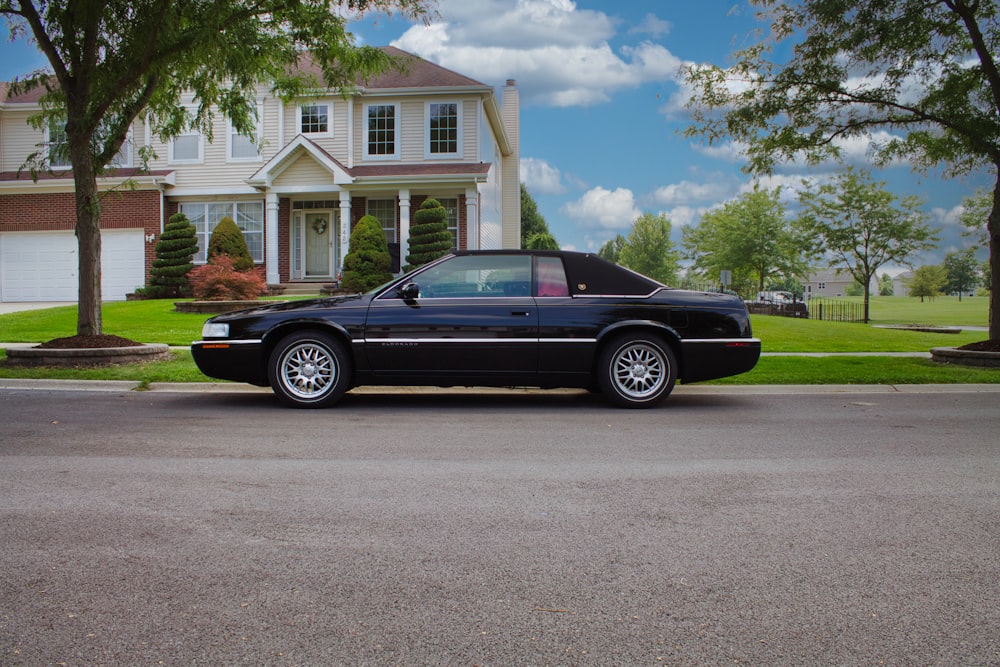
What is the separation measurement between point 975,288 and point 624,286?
14866cm

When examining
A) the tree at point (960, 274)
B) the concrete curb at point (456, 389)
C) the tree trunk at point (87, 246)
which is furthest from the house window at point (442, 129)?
the tree at point (960, 274)

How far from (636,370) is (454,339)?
76.2 inches

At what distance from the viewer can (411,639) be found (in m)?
2.81

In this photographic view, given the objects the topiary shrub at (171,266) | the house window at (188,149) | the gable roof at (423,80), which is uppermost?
the gable roof at (423,80)

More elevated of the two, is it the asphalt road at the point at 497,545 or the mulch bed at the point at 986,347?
the mulch bed at the point at 986,347

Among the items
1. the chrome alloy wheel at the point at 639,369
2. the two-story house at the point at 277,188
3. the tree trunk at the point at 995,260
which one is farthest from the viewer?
the two-story house at the point at 277,188

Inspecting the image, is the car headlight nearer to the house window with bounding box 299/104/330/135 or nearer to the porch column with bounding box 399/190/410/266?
the porch column with bounding box 399/190/410/266

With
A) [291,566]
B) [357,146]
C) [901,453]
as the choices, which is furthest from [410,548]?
[357,146]

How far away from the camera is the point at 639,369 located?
27.3ft

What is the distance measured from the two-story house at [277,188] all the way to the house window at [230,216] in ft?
0.11

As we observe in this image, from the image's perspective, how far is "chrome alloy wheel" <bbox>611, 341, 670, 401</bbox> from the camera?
830 centimetres

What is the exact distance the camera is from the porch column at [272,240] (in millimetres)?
24969

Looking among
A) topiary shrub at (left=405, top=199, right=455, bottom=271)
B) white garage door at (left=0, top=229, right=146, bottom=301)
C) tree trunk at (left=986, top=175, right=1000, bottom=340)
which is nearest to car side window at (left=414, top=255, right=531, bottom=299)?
tree trunk at (left=986, top=175, right=1000, bottom=340)

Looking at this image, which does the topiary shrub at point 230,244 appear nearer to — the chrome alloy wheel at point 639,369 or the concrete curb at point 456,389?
the concrete curb at point 456,389
